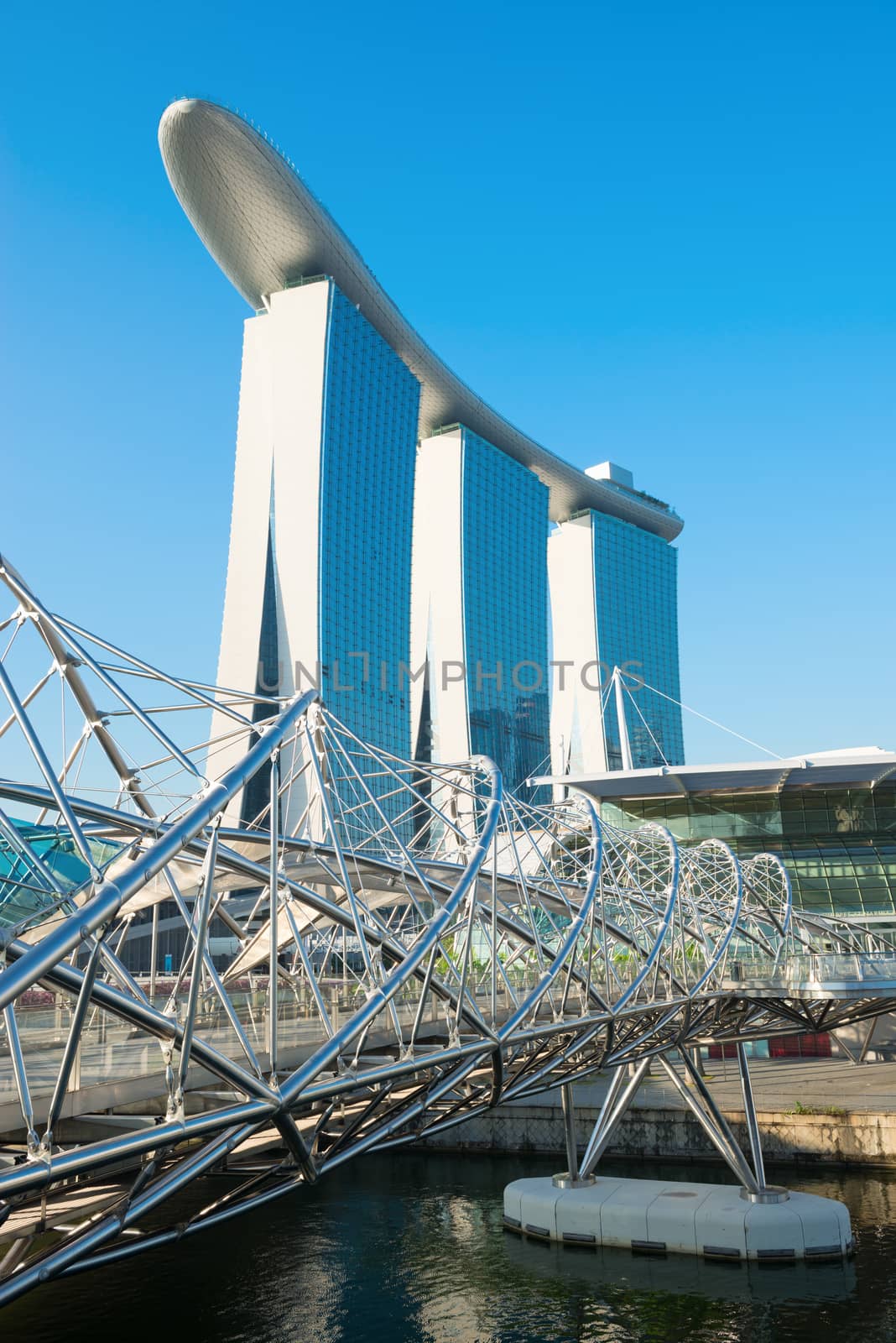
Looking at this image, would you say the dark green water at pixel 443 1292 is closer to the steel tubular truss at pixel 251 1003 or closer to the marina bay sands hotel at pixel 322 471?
the steel tubular truss at pixel 251 1003

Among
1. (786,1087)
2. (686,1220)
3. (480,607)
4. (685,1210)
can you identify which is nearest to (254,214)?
(480,607)

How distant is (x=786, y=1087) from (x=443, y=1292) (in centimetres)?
2720

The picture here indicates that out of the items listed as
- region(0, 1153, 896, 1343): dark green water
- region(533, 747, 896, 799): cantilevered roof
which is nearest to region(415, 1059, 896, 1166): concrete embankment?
region(0, 1153, 896, 1343): dark green water

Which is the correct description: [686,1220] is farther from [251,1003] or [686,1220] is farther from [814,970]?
[251,1003]

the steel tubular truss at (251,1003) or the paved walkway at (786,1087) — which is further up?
the steel tubular truss at (251,1003)

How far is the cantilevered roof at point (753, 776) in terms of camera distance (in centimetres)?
7888

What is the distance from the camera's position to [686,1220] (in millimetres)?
36375

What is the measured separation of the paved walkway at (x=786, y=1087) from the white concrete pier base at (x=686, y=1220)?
36.1 feet

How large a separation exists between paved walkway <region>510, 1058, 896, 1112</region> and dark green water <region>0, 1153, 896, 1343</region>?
7756 millimetres

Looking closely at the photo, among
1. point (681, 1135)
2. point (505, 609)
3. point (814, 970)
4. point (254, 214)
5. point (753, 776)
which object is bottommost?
point (681, 1135)

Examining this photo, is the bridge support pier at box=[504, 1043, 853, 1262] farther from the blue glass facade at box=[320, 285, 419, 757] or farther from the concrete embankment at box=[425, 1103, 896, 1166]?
the blue glass facade at box=[320, 285, 419, 757]

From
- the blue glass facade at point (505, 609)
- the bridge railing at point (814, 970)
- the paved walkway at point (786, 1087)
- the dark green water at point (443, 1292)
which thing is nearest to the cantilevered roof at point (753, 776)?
the paved walkway at point (786, 1087)

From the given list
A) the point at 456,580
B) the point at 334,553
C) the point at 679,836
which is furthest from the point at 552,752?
the point at 679,836

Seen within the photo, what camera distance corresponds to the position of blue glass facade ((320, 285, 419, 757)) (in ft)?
418
